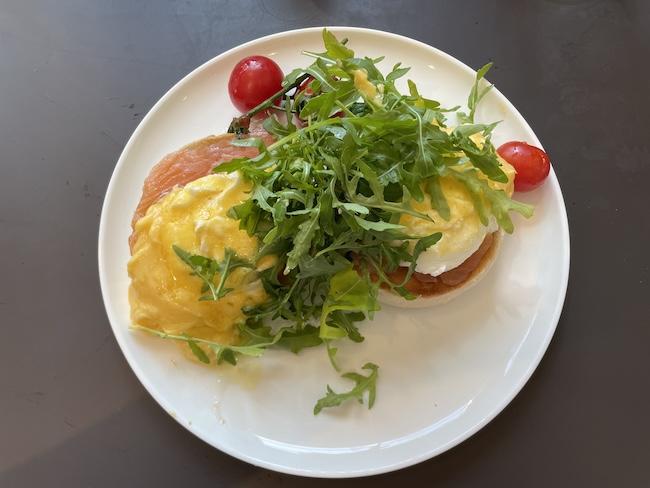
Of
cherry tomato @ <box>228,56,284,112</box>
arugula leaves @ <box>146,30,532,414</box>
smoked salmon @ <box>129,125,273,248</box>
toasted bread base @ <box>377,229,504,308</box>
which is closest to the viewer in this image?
arugula leaves @ <box>146,30,532,414</box>

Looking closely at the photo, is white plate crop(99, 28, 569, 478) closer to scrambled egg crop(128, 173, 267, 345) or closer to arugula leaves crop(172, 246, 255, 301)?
scrambled egg crop(128, 173, 267, 345)

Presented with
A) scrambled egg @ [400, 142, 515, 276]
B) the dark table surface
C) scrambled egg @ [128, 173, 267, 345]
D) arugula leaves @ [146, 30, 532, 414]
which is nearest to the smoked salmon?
scrambled egg @ [128, 173, 267, 345]

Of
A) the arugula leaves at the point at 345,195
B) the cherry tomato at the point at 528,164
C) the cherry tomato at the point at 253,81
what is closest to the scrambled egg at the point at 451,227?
the arugula leaves at the point at 345,195

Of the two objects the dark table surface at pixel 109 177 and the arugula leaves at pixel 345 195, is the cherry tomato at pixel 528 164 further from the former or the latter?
the dark table surface at pixel 109 177

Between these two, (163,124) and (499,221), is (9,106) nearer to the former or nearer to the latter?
(163,124)

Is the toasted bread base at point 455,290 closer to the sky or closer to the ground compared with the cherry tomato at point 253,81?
closer to the ground

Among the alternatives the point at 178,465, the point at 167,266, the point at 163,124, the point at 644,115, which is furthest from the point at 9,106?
the point at 644,115

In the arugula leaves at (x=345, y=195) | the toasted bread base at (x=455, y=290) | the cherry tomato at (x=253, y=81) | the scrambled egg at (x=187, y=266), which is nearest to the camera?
the arugula leaves at (x=345, y=195)
